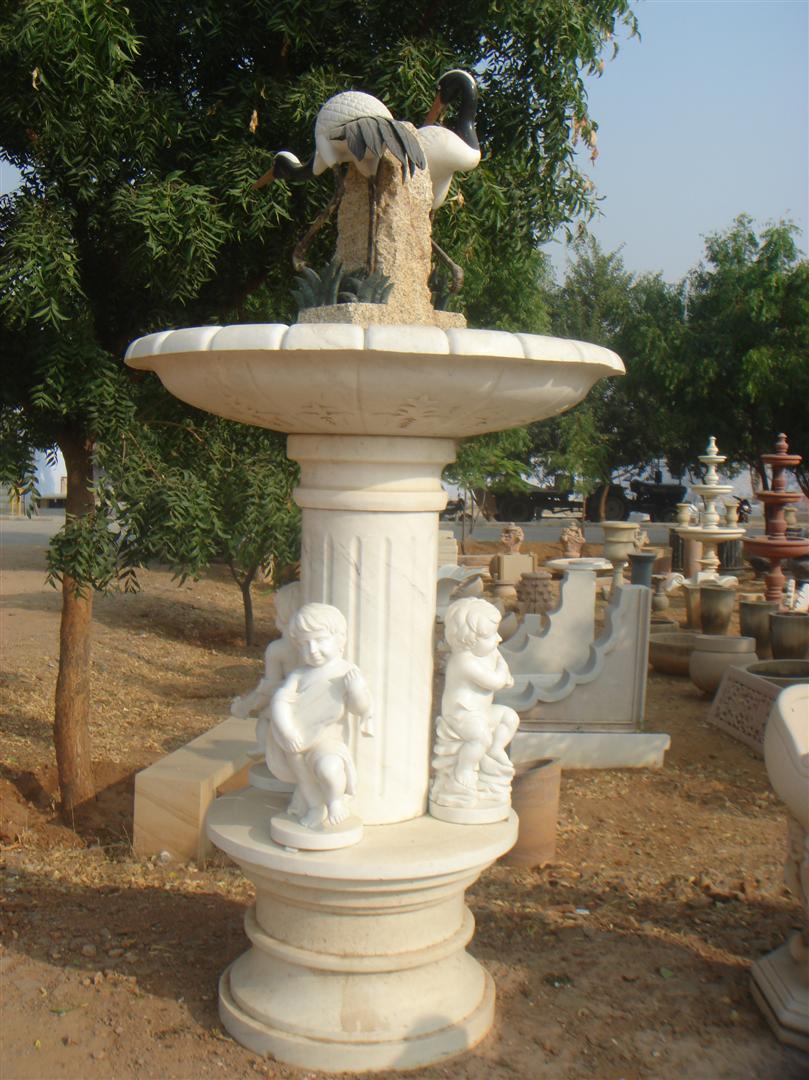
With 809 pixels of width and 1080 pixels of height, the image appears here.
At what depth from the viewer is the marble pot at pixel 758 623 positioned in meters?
10.5

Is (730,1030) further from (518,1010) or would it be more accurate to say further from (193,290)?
(193,290)

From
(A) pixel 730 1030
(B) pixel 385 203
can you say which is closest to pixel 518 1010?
(A) pixel 730 1030

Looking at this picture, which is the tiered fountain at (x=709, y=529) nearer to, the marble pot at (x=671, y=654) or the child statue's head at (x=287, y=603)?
the marble pot at (x=671, y=654)

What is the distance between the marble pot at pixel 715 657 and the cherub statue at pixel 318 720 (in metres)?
6.02

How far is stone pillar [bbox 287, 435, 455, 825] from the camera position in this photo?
3406 millimetres

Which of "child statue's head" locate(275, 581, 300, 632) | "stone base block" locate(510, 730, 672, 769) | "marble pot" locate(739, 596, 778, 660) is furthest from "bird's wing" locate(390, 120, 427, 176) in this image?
"marble pot" locate(739, 596, 778, 660)

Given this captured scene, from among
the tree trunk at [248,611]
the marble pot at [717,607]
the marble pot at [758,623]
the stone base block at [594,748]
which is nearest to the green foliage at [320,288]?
the stone base block at [594,748]

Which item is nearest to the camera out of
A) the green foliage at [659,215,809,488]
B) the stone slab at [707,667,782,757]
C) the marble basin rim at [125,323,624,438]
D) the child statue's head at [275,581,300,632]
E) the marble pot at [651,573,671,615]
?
the marble basin rim at [125,323,624,438]

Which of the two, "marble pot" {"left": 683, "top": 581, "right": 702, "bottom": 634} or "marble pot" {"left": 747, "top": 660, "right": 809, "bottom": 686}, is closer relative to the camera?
"marble pot" {"left": 747, "top": 660, "right": 809, "bottom": 686}

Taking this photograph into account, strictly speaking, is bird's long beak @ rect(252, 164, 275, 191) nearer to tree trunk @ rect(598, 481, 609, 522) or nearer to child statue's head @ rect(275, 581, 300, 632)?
child statue's head @ rect(275, 581, 300, 632)

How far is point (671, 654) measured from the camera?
31.9 ft

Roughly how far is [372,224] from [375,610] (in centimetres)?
133

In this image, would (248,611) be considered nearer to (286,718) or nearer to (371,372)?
(286,718)

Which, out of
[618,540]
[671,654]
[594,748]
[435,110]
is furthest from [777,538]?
[435,110]
